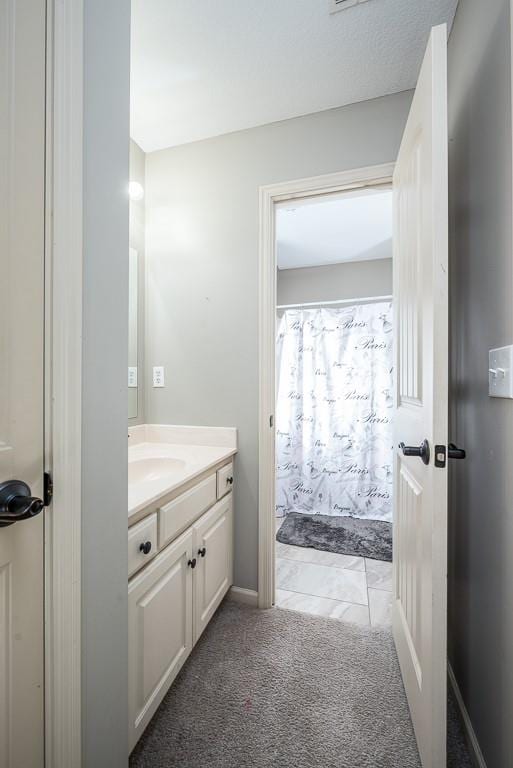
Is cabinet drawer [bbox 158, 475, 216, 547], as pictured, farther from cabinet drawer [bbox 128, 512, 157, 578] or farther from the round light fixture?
the round light fixture

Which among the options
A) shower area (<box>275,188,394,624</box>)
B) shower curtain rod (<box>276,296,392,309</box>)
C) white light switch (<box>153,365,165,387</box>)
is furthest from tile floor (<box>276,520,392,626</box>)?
shower curtain rod (<box>276,296,392,309</box>)

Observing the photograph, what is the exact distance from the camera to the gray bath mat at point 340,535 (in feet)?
8.06

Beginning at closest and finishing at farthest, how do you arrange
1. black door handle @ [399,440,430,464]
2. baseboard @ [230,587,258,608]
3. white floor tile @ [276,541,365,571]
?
black door handle @ [399,440,430,464] → baseboard @ [230,587,258,608] → white floor tile @ [276,541,365,571]

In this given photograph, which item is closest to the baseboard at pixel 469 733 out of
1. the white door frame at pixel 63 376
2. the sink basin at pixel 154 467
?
the white door frame at pixel 63 376

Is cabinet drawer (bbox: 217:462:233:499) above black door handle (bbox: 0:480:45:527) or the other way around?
the other way around

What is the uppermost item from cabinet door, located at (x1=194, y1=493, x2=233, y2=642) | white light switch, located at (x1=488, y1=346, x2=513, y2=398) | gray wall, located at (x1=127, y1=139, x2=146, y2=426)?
gray wall, located at (x1=127, y1=139, x2=146, y2=426)

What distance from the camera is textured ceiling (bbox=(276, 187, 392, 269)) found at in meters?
2.47

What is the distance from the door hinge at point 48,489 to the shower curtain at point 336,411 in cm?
280

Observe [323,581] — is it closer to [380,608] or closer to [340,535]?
[380,608]

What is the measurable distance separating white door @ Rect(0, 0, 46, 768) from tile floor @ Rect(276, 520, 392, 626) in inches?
57.2

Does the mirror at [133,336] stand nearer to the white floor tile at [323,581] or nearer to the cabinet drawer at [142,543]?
the cabinet drawer at [142,543]

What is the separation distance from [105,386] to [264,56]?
1532 millimetres

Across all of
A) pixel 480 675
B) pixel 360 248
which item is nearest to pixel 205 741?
pixel 480 675

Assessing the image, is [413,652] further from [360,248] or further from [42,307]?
[360,248]
